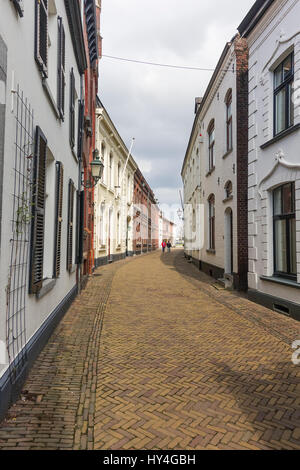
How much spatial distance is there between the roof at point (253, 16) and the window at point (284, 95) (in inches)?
64.1

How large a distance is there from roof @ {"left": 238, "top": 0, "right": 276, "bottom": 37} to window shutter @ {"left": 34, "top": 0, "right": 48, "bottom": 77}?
6.18 metres

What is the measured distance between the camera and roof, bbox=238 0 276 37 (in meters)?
8.09

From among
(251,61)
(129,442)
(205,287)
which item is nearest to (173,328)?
(129,442)

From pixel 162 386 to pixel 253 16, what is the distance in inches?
390

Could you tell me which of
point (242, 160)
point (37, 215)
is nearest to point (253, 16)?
point (242, 160)

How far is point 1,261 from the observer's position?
300 cm

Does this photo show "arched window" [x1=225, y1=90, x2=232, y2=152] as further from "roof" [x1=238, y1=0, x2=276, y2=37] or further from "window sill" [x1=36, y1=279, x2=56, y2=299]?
"window sill" [x1=36, y1=279, x2=56, y2=299]

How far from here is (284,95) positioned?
777cm

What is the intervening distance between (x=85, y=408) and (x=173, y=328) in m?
3.18

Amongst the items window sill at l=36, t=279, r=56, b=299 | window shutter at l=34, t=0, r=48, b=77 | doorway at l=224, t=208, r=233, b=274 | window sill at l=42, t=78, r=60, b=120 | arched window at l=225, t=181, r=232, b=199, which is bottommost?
window sill at l=36, t=279, r=56, b=299

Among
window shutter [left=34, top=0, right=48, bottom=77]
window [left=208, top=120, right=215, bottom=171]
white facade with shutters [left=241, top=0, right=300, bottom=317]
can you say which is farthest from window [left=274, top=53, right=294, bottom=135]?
window [left=208, top=120, right=215, bottom=171]

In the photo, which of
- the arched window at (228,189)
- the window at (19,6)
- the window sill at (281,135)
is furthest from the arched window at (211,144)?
the window at (19,6)

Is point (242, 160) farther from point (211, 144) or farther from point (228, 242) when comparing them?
point (211, 144)

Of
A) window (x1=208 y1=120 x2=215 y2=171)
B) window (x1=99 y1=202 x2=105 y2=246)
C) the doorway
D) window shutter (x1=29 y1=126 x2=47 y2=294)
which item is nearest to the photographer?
window shutter (x1=29 y1=126 x2=47 y2=294)
